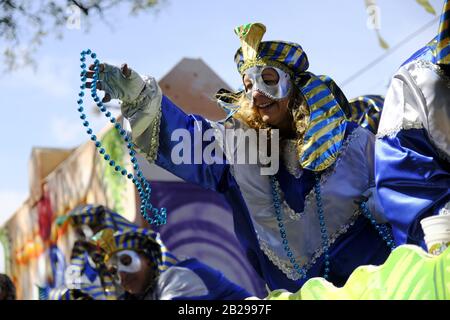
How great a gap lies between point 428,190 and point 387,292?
84 cm

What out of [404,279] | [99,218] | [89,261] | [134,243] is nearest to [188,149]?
[404,279]

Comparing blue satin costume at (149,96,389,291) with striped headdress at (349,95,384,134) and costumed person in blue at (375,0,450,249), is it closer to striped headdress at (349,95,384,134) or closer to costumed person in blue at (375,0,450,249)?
striped headdress at (349,95,384,134)

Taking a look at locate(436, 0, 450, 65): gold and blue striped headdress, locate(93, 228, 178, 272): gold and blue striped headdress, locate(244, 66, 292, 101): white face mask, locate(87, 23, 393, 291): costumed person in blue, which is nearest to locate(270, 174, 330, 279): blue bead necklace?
locate(87, 23, 393, 291): costumed person in blue

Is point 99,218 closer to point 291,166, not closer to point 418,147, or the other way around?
point 291,166

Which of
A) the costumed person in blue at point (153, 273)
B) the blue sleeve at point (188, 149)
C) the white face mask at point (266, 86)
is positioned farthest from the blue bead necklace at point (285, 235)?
the costumed person in blue at point (153, 273)

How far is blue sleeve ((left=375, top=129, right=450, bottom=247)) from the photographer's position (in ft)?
10.4

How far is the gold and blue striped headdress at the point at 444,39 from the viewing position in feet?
10.5

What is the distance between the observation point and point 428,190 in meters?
3.18

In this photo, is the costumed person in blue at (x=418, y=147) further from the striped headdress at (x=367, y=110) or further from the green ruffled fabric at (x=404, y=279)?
the striped headdress at (x=367, y=110)

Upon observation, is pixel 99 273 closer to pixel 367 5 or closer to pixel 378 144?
pixel 367 5

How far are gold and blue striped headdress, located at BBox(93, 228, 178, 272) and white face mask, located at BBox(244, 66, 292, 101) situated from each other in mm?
2478
